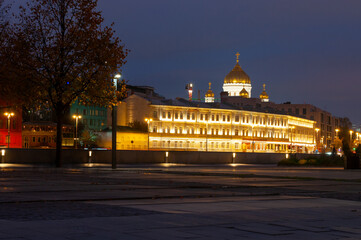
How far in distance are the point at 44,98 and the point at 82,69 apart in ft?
12.1

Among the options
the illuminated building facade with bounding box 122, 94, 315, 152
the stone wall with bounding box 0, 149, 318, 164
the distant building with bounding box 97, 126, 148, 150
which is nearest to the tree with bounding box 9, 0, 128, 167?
the stone wall with bounding box 0, 149, 318, 164

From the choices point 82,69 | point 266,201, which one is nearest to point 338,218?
point 266,201

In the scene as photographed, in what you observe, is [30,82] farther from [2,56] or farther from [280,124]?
[280,124]

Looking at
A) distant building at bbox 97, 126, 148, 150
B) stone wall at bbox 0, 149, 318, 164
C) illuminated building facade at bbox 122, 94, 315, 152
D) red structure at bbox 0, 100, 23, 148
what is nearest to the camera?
stone wall at bbox 0, 149, 318, 164

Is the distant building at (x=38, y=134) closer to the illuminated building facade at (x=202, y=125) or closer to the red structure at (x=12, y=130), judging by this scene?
the red structure at (x=12, y=130)

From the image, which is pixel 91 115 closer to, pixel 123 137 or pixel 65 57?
pixel 123 137

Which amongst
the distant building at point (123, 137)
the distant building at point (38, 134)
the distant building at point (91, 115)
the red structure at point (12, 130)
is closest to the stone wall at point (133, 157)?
the red structure at point (12, 130)

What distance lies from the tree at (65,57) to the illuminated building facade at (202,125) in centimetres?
10338

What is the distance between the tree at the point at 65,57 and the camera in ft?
143

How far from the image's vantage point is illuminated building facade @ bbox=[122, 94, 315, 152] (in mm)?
156500

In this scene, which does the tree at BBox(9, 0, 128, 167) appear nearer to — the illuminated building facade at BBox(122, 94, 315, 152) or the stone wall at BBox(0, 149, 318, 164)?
the stone wall at BBox(0, 149, 318, 164)

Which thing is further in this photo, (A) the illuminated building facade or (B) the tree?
(A) the illuminated building facade

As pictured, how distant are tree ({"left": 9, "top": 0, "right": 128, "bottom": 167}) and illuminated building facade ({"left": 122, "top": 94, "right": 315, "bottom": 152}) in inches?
4070

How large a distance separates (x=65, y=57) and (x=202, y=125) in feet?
395
